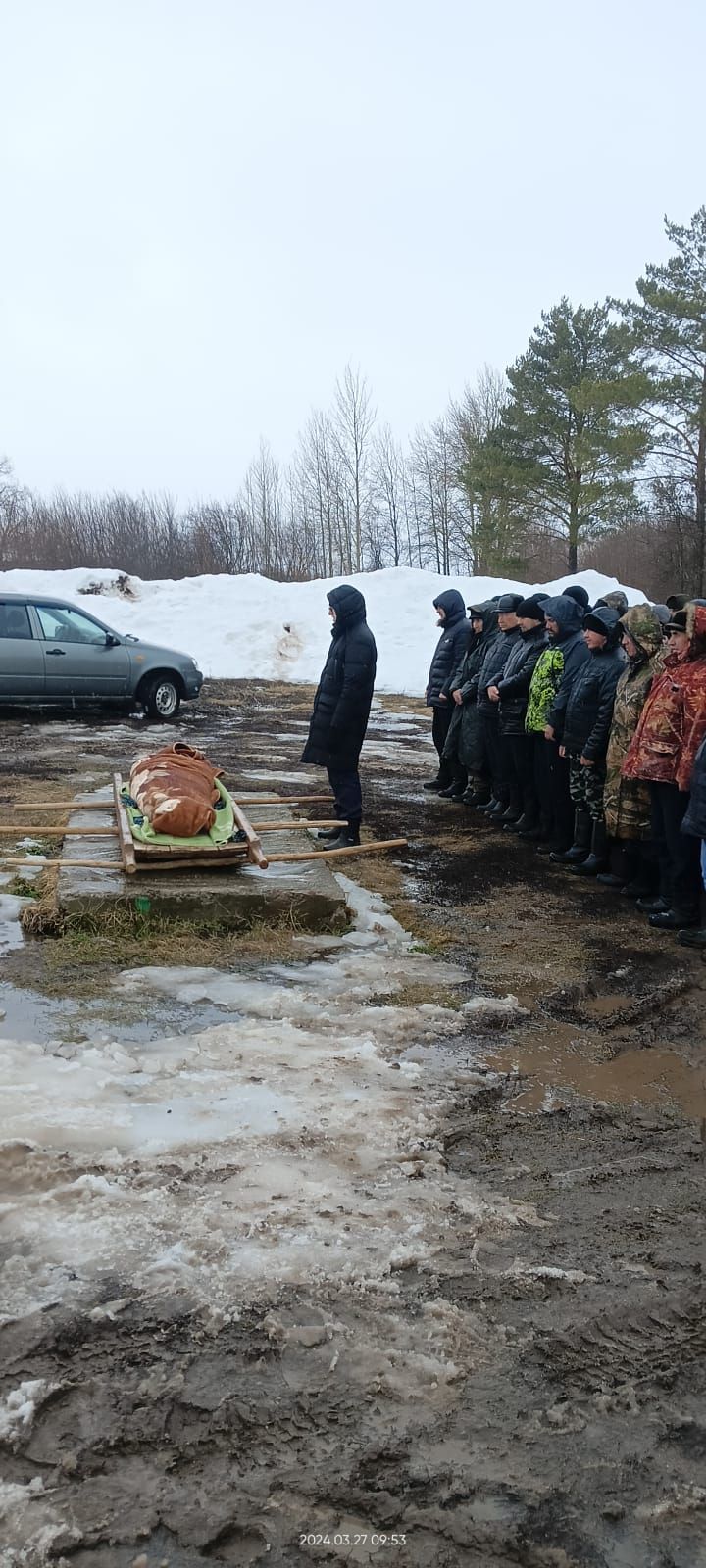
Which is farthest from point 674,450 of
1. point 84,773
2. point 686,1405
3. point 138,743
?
point 686,1405

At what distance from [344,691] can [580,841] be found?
6.50 feet

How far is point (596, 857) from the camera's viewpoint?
7254mm

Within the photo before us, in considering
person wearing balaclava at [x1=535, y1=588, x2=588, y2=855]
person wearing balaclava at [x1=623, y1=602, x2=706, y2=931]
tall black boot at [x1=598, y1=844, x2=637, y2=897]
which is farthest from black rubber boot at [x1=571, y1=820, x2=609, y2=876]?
person wearing balaclava at [x1=623, y1=602, x2=706, y2=931]

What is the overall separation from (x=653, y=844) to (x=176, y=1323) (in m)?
4.61

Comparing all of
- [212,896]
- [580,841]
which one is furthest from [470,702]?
[212,896]

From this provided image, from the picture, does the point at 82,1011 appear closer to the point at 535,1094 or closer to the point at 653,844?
the point at 535,1094

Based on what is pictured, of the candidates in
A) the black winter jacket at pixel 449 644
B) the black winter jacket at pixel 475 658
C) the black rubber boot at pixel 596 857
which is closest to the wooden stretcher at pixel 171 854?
the black rubber boot at pixel 596 857

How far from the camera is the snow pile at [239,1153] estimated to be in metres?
2.83

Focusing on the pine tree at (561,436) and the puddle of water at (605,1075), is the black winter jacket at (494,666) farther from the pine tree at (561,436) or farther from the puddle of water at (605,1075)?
the pine tree at (561,436)

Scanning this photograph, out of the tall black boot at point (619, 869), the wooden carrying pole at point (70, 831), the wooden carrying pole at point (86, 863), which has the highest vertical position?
the wooden carrying pole at point (70, 831)

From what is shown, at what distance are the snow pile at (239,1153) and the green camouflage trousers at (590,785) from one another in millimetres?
2829

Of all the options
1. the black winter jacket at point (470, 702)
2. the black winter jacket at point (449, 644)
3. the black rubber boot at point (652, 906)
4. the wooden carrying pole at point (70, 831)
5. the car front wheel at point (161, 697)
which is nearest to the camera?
the black rubber boot at point (652, 906)

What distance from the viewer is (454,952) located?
220 inches

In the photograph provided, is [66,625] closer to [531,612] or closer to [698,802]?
[531,612]
